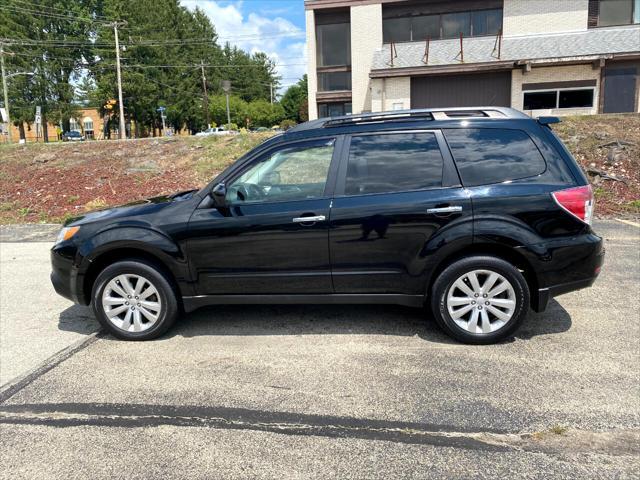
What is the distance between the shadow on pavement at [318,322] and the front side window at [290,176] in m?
1.22

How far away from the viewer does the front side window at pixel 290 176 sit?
443cm

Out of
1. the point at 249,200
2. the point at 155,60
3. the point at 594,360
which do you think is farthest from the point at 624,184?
the point at 155,60

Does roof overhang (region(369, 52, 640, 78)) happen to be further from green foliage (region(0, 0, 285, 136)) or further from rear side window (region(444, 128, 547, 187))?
green foliage (region(0, 0, 285, 136))

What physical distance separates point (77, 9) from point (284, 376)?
6275cm

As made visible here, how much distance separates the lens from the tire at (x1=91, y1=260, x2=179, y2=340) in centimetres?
450

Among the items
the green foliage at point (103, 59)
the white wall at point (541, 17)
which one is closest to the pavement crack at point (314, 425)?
the white wall at point (541, 17)

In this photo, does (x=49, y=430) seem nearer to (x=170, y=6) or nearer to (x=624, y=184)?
(x=624, y=184)

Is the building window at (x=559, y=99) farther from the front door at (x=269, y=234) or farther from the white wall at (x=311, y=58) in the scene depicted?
the front door at (x=269, y=234)

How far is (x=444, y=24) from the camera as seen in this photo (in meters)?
26.9

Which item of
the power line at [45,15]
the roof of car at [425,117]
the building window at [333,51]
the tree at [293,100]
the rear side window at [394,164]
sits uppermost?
the power line at [45,15]

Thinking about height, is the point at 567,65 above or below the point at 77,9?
below

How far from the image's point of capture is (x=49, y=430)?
3.21 meters

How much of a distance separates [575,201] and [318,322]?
2.43m

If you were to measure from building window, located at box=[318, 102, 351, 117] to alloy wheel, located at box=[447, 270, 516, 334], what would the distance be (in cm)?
2537
